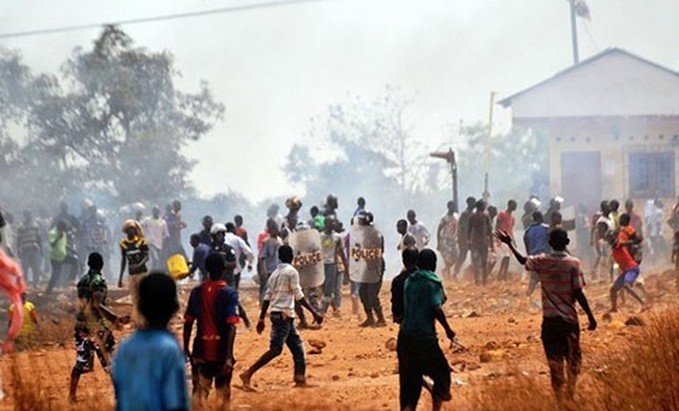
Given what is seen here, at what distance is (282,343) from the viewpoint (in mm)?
12766

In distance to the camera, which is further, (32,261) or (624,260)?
(32,261)

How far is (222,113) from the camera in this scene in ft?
118

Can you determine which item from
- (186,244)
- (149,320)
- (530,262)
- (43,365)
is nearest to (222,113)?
(186,244)

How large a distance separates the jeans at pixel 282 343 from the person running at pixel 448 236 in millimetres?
13582

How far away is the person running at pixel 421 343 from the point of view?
10.0 m

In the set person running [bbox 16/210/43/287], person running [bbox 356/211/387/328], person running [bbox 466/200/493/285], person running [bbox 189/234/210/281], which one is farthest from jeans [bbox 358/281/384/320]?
person running [bbox 16/210/43/287]

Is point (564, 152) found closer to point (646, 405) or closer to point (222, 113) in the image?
point (222, 113)

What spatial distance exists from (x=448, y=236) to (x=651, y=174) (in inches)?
415

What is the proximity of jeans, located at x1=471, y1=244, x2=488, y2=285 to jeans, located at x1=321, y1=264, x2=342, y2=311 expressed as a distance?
483 centimetres

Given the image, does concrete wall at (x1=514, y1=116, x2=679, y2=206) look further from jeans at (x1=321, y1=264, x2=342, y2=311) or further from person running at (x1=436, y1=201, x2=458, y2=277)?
jeans at (x1=321, y1=264, x2=342, y2=311)

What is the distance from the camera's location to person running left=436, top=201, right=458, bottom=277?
2650cm

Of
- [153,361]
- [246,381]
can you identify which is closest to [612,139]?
[246,381]

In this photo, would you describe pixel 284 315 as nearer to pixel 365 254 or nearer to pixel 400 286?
pixel 400 286

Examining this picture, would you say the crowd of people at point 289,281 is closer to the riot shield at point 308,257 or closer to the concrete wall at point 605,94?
the riot shield at point 308,257
